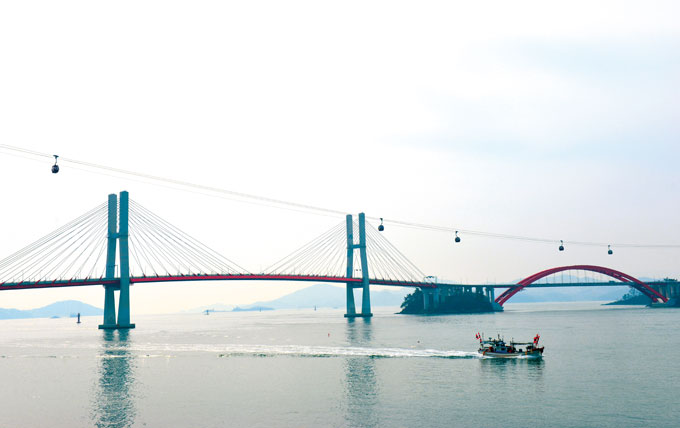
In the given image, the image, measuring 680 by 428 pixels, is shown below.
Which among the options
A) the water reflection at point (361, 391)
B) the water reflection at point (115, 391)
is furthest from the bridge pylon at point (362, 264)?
the water reflection at point (361, 391)

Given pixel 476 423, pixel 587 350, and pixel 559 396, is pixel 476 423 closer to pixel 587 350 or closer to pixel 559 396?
pixel 559 396

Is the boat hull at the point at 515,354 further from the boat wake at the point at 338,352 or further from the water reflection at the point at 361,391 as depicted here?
the water reflection at the point at 361,391

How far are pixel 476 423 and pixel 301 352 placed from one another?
4122cm

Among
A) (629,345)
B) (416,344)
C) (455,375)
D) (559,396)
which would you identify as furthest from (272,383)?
(629,345)

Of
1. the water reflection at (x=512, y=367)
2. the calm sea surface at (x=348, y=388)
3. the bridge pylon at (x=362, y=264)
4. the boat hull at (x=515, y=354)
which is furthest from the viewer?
the bridge pylon at (x=362, y=264)

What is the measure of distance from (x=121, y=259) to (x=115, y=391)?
66716 mm

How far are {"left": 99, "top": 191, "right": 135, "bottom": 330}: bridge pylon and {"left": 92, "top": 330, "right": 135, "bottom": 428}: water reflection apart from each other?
33.0m

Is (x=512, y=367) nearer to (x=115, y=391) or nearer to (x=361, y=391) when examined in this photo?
(x=361, y=391)

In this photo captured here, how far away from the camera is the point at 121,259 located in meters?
111

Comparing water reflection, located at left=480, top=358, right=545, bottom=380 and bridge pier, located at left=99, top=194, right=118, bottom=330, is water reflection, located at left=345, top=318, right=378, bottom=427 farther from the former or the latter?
bridge pier, located at left=99, top=194, right=118, bottom=330

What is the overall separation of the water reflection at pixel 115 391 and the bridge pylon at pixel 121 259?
33.0 m

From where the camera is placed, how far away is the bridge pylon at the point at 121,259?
111 m

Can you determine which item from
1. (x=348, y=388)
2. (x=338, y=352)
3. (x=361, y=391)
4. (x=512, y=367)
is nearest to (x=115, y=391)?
(x=348, y=388)

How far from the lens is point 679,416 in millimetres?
36000
